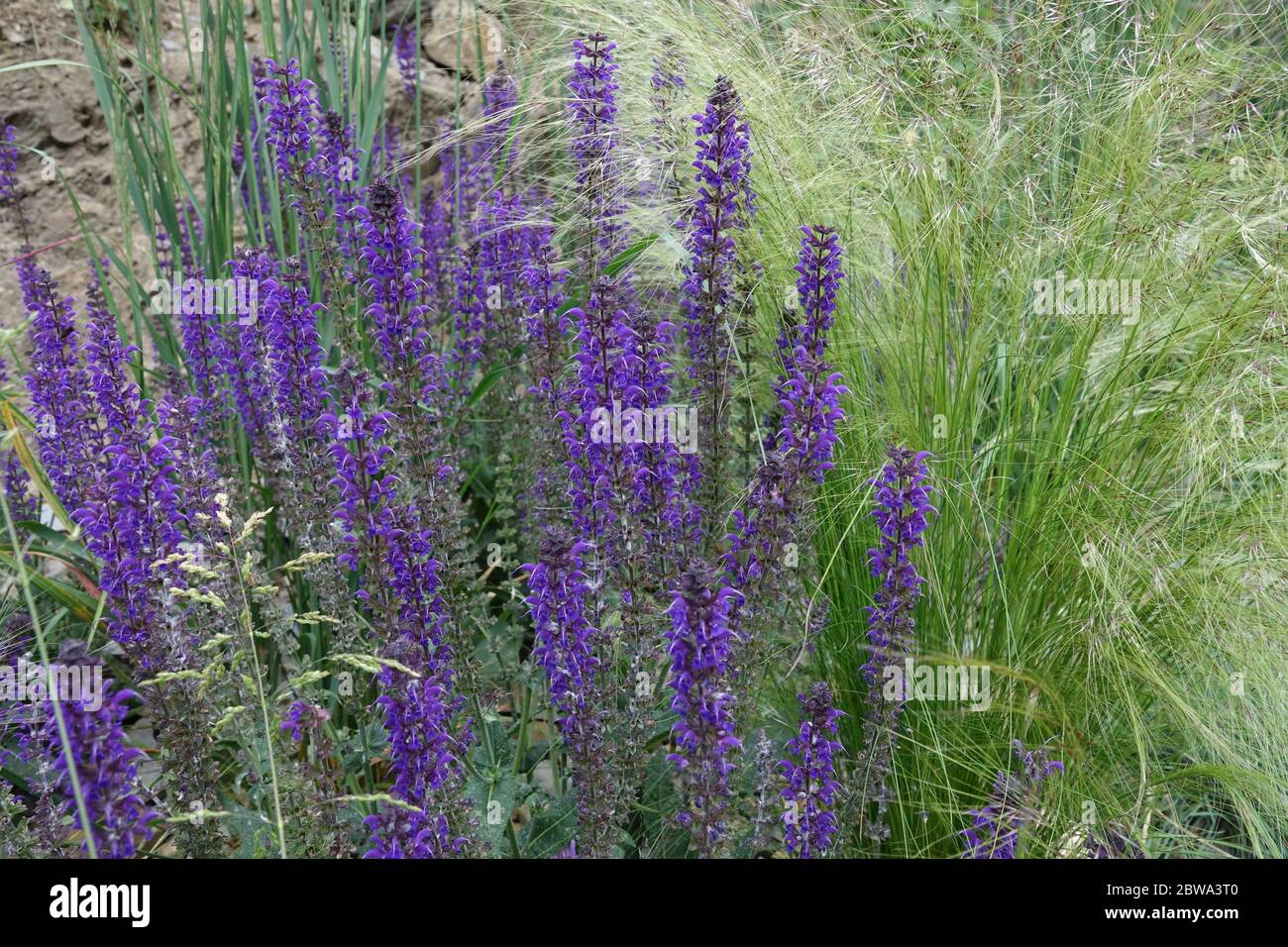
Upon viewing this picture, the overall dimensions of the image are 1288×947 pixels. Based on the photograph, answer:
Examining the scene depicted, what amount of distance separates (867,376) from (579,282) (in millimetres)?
1021

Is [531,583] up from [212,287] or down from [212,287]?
down

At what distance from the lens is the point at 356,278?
3066mm

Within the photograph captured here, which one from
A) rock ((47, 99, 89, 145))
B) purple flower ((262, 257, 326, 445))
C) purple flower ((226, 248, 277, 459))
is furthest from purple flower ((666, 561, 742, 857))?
rock ((47, 99, 89, 145))

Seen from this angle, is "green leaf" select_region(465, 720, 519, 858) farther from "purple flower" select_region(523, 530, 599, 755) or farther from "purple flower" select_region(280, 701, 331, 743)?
"purple flower" select_region(280, 701, 331, 743)

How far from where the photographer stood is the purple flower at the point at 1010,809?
2.44 metres

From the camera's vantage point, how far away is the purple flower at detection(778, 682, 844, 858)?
2363 millimetres

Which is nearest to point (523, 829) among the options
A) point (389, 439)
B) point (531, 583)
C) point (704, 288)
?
point (531, 583)

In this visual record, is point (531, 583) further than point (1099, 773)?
No

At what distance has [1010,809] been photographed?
2.52 meters

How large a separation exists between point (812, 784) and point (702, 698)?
0.43m

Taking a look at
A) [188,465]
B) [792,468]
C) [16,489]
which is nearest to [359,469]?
[188,465]

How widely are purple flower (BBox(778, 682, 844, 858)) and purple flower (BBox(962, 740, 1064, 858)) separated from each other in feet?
1.01

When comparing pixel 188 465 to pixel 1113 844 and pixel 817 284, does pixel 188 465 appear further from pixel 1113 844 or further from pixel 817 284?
pixel 1113 844

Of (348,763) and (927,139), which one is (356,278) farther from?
(927,139)
